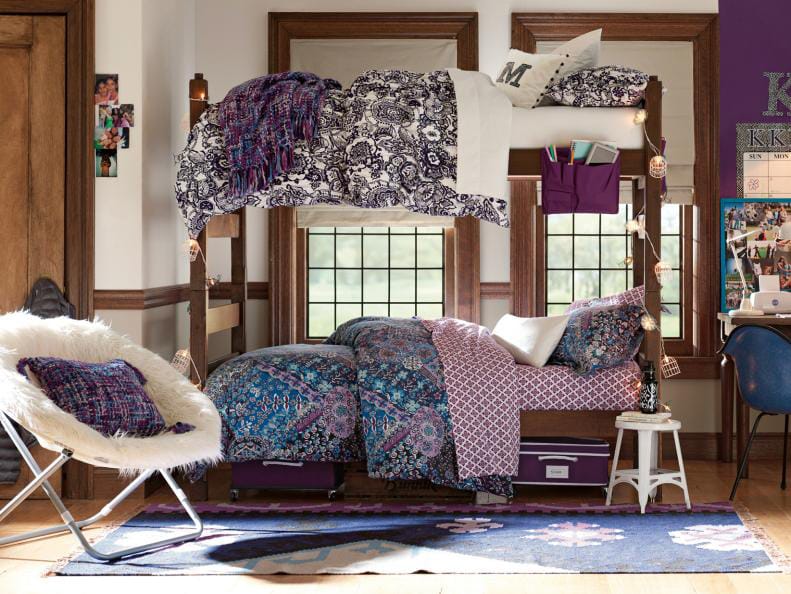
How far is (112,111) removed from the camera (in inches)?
205

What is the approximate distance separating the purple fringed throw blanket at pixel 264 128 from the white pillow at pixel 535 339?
4.64ft

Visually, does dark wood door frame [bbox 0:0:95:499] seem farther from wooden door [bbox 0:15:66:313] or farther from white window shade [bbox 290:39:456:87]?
white window shade [bbox 290:39:456:87]

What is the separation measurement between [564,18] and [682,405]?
2427 mm

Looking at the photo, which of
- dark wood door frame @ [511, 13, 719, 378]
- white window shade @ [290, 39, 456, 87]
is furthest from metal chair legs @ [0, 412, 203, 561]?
white window shade @ [290, 39, 456, 87]

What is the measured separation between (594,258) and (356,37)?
198cm

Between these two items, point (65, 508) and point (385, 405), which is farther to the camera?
point (385, 405)

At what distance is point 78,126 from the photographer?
515cm

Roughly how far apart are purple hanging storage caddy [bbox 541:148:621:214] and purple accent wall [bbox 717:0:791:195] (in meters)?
1.60

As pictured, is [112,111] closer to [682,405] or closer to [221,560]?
[221,560]

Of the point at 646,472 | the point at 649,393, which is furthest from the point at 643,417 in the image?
the point at 646,472

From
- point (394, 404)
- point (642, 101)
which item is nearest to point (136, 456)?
point (394, 404)

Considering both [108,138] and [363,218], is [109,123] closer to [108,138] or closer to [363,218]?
[108,138]

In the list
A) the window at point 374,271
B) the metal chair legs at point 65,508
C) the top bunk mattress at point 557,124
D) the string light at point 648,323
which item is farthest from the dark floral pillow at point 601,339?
the metal chair legs at point 65,508

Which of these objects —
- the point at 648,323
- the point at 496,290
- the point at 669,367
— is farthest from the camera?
the point at 496,290
